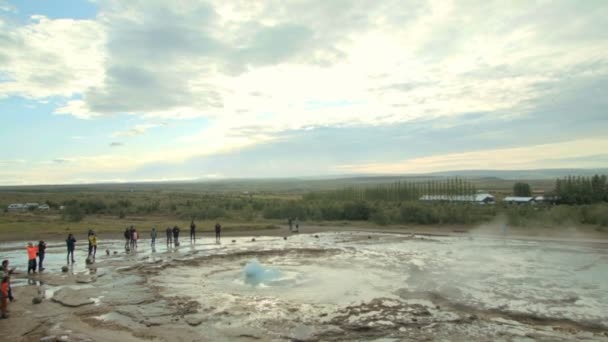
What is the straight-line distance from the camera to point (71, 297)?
1554 centimetres

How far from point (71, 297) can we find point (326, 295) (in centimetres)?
859

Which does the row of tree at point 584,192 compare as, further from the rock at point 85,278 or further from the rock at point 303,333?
the rock at point 85,278

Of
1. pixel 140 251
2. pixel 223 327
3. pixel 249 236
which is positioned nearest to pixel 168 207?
pixel 249 236

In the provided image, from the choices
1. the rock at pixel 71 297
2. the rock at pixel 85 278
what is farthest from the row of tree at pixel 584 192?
the rock at pixel 71 297

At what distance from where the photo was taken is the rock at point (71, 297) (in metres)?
14.7

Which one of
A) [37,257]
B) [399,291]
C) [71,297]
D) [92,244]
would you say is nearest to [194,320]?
[71,297]

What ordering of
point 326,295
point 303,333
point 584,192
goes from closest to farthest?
point 303,333, point 326,295, point 584,192

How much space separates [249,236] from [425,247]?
14721 mm

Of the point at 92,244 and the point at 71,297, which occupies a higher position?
the point at 92,244

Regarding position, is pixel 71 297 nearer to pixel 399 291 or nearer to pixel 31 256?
pixel 31 256

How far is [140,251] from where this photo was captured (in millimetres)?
28281

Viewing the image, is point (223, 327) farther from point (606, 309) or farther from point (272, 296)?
point (606, 309)

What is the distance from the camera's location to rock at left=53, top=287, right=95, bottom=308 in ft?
48.4

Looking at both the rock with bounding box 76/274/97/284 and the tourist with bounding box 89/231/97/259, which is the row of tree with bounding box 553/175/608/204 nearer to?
the tourist with bounding box 89/231/97/259
